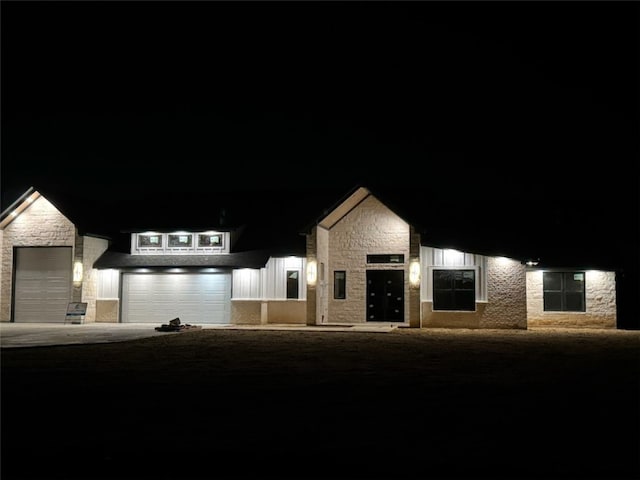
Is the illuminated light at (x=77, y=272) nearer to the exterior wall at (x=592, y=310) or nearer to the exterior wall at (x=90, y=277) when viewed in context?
the exterior wall at (x=90, y=277)

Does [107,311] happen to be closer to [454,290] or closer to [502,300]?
[454,290]

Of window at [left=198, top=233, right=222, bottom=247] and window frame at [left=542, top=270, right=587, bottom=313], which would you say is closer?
window frame at [left=542, top=270, right=587, bottom=313]

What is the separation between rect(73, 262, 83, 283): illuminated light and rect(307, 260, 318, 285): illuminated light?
986 centimetres

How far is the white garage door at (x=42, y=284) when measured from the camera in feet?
90.6

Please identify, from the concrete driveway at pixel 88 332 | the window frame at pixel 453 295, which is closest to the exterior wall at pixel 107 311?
the concrete driveway at pixel 88 332

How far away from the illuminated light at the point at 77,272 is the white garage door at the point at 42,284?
601mm

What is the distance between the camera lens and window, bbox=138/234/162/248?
28.1 metres

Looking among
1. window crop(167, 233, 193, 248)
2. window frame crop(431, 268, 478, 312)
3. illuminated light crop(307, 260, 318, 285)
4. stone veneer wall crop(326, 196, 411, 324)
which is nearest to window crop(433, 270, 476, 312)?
window frame crop(431, 268, 478, 312)

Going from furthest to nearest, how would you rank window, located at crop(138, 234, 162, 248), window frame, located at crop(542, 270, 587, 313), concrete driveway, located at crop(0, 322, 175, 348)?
1. window, located at crop(138, 234, 162, 248)
2. window frame, located at crop(542, 270, 587, 313)
3. concrete driveway, located at crop(0, 322, 175, 348)

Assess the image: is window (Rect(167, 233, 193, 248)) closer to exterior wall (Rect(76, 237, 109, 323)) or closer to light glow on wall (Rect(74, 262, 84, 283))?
exterior wall (Rect(76, 237, 109, 323))

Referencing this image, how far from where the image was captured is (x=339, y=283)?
27.7m

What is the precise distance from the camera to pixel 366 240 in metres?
27.3

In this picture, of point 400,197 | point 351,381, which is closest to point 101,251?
point 400,197

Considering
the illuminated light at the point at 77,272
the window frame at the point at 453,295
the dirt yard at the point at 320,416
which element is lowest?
the dirt yard at the point at 320,416
